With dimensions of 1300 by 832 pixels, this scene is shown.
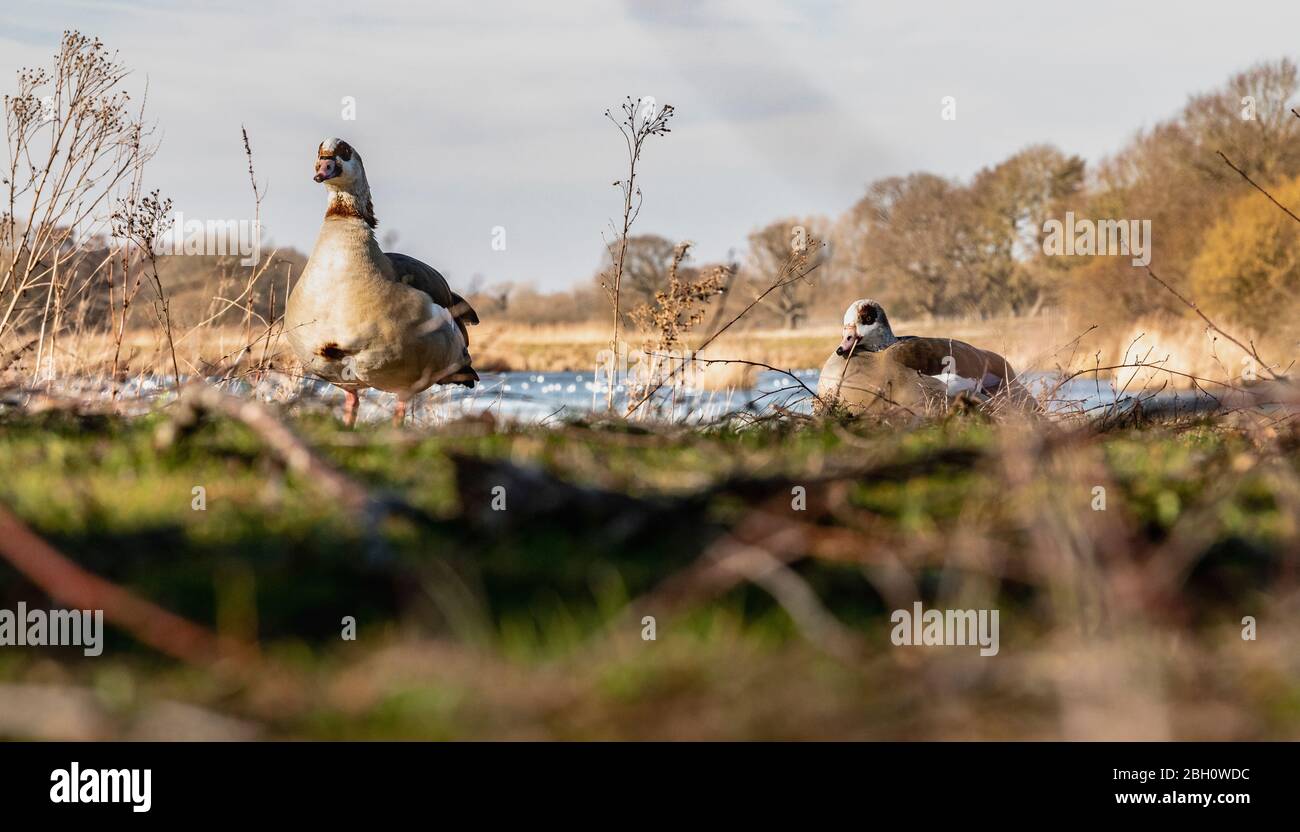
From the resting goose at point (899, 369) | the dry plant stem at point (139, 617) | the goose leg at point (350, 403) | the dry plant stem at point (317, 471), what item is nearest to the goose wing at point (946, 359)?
the resting goose at point (899, 369)

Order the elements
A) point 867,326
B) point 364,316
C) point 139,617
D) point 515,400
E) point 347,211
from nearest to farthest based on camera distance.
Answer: point 139,617 < point 515,400 < point 364,316 < point 347,211 < point 867,326

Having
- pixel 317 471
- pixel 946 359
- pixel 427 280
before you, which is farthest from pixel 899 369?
pixel 317 471

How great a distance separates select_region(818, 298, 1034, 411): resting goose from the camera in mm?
9250

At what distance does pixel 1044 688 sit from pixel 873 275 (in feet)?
167

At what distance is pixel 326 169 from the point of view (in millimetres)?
9883

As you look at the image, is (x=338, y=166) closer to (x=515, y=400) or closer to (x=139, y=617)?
(x=515, y=400)

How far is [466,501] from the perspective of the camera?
13.5 ft

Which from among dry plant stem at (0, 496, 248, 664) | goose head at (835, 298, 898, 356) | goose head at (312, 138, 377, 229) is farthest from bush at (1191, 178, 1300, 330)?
dry plant stem at (0, 496, 248, 664)

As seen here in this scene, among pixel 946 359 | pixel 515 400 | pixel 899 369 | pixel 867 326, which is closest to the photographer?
pixel 515 400

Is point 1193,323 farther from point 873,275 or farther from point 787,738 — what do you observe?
point 787,738

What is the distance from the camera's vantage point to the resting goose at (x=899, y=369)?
9250 millimetres

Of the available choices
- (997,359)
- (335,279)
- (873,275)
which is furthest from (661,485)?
(873,275)

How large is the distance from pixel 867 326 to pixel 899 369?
110 cm

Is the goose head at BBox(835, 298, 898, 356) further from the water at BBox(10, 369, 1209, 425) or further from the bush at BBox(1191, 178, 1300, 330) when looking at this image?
the bush at BBox(1191, 178, 1300, 330)
